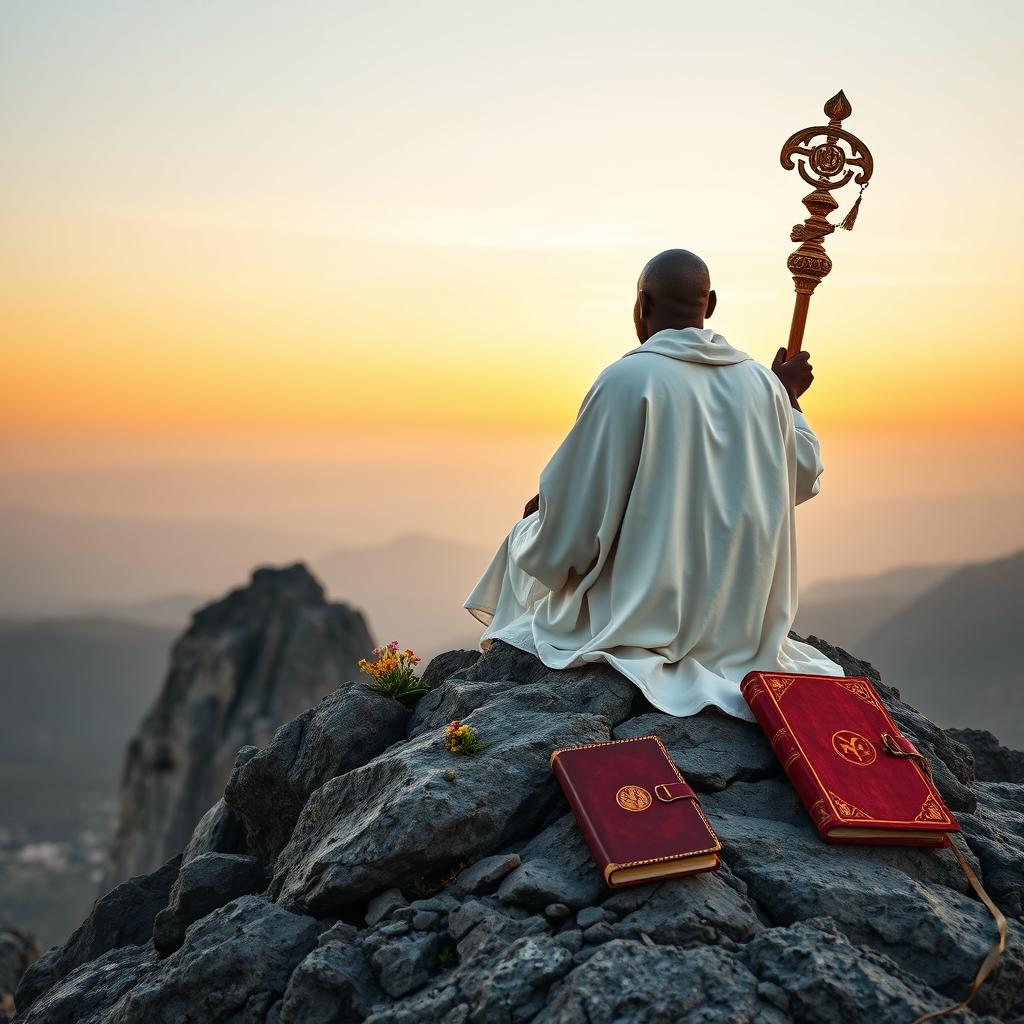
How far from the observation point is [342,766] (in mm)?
7301

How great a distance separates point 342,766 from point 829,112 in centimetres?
546

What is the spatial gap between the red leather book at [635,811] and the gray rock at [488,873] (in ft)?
1.27

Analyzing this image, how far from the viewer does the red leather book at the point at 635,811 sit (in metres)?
5.38

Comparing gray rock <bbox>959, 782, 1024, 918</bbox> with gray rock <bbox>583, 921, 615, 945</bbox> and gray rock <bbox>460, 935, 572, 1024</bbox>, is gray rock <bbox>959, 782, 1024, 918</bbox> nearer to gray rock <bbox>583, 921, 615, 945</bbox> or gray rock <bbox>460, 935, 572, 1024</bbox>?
gray rock <bbox>583, 921, 615, 945</bbox>

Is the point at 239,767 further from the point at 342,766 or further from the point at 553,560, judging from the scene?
the point at 553,560

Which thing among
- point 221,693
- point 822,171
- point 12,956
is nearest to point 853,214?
point 822,171

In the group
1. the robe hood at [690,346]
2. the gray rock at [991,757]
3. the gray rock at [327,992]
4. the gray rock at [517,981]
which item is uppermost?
the robe hood at [690,346]

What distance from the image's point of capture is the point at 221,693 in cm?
4244

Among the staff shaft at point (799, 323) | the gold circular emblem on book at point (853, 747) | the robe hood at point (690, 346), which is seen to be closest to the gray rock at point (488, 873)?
the gold circular emblem on book at point (853, 747)

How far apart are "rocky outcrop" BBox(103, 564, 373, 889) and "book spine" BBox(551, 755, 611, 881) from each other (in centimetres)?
3490

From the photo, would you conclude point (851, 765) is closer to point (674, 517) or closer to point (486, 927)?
point (674, 517)

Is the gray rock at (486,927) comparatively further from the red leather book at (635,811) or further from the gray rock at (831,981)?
the gray rock at (831,981)

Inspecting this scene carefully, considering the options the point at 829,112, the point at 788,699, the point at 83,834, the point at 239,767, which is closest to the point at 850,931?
the point at 788,699

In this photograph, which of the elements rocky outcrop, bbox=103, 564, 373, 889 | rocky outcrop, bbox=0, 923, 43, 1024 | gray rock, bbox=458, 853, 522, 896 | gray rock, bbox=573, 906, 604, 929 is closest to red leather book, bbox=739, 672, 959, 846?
gray rock, bbox=573, 906, 604, 929
